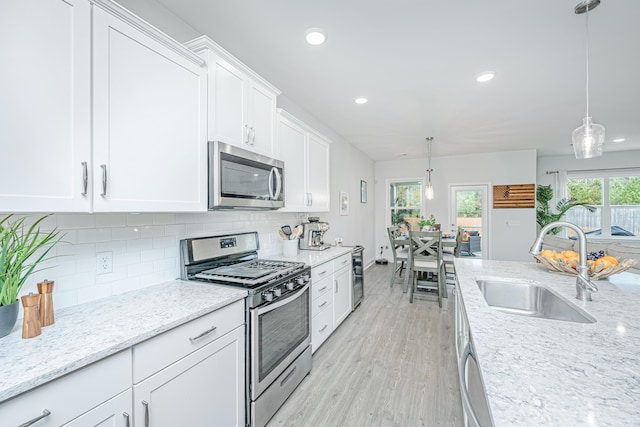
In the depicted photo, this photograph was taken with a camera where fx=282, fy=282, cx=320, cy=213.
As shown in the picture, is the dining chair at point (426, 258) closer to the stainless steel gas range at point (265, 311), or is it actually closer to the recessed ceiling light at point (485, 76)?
the recessed ceiling light at point (485, 76)

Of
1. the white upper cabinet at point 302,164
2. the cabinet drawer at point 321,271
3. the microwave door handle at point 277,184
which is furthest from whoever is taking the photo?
the white upper cabinet at point 302,164

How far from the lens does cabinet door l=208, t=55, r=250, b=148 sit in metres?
1.75

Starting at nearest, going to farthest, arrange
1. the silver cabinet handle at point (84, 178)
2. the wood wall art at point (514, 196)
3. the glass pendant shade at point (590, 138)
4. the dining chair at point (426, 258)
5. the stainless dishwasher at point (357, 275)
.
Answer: the silver cabinet handle at point (84, 178)
the glass pendant shade at point (590, 138)
the stainless dishwasher at point (357, 275)
the dining chair at point (426, 258)
the wood wall art at point (514, 196)

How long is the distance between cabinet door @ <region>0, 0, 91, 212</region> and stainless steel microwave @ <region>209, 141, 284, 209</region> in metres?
0.66

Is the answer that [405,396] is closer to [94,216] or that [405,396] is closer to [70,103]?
[94,216]

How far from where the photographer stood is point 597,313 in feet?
3.88

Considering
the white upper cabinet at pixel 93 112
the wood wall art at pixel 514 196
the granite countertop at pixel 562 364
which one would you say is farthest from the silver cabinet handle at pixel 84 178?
the wood wall art at pixel 514 196

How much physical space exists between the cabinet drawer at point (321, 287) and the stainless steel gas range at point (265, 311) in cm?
18

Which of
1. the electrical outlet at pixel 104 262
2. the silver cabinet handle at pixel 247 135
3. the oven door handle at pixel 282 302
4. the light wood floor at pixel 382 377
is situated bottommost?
the light wood floor at pixel 382 377

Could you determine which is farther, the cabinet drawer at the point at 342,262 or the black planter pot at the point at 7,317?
the cabinet drawer at the point at 342,262

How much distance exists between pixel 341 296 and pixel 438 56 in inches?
101

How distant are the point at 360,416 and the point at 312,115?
11.5 feet

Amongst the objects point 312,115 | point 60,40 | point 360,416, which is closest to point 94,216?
point 60,40

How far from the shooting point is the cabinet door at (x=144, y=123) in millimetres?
1189
